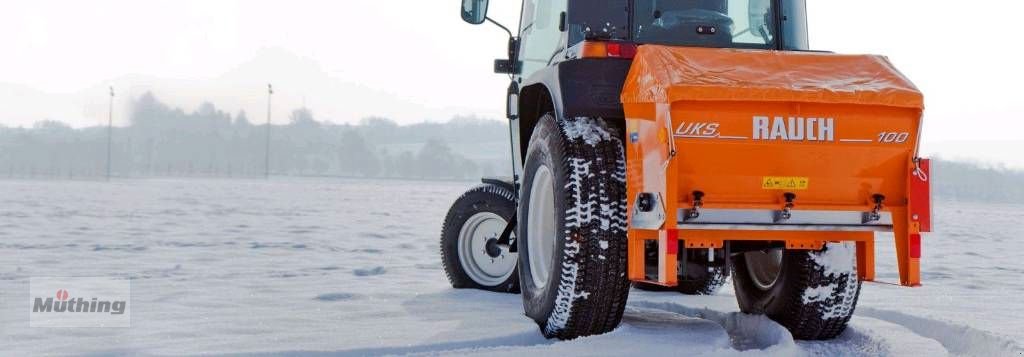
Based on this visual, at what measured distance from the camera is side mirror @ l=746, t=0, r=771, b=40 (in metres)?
6.43

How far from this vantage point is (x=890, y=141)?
15.8 ft

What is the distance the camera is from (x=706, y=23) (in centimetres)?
626

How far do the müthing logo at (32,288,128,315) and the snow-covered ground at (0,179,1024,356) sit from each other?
116mm

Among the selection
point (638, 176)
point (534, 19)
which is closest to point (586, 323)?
point (638, 176)

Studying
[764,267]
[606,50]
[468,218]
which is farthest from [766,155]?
[468,218]

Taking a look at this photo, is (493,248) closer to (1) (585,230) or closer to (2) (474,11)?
(2) (474,11)

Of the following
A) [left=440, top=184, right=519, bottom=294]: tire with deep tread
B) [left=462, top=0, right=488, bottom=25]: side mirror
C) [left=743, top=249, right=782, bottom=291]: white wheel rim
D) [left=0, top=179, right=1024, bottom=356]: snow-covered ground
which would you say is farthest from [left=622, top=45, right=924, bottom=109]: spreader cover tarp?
[left=440, top=184, right=519, bottom=294]: tire with deep tread

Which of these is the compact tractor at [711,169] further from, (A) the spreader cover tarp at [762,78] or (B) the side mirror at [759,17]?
(B) the side mirror at [759,17]

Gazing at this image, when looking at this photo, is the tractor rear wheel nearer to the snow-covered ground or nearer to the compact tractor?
the compact tractor

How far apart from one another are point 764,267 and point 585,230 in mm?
2007

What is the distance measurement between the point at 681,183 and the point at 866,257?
1208mm

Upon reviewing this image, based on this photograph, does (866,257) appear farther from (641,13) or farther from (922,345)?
(641,13)

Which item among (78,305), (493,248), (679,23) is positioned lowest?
(78,305)

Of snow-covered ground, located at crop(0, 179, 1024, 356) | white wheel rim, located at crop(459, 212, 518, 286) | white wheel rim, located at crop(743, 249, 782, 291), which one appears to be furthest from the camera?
white wheel rim, located at crop(459, 212, 518, 286)
